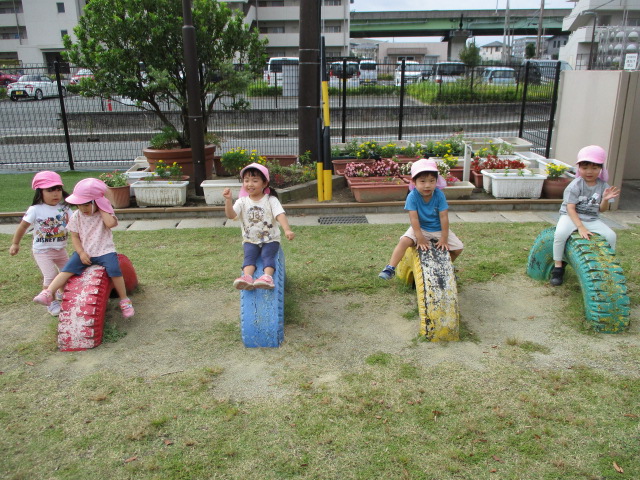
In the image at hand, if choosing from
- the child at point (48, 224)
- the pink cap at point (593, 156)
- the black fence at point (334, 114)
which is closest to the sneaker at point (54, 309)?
the child at point (48, 224)

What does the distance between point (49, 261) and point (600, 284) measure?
16.2 feet

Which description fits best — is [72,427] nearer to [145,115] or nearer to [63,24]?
[145,115]

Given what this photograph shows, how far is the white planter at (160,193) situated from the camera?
28.4 feet

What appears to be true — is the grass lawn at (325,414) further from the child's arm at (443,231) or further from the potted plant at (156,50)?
the potted plant at (156,50)

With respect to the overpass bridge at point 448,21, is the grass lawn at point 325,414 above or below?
below

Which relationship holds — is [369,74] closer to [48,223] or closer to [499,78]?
[499,78]

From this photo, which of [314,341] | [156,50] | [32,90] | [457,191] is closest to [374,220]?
[457,191]

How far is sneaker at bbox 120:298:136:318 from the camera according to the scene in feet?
16.2

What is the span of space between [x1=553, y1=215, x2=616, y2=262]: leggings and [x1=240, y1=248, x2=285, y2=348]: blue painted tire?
2818mm

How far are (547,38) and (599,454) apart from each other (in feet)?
272

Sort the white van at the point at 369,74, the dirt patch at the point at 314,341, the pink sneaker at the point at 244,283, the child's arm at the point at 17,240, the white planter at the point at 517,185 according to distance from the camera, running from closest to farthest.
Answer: the dirt patch at the point at 314,341, the pink sneaker at the point at 244,283, the child's arm at the point at 17,240, the white planter at the point at 517,185, the white van at the point at 369,74

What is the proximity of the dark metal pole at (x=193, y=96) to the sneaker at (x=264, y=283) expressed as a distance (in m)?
4.95

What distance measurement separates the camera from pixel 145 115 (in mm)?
16203

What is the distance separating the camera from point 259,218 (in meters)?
4.97
